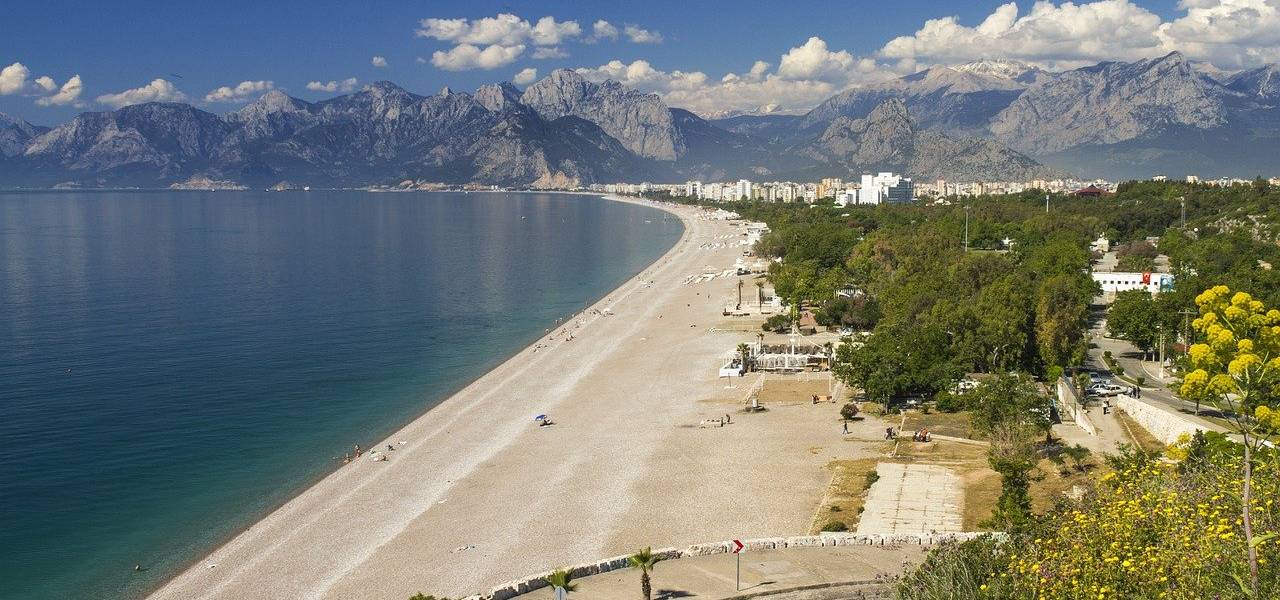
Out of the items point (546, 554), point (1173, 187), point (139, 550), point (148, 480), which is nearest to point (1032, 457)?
point (546, 554)

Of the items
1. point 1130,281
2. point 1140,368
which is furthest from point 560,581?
point 1130,281

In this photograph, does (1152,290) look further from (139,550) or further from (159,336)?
(159,336)

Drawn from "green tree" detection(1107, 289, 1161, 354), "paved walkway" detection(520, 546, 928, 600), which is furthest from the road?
"paved walkway" detection(520, 546, 928, 600)

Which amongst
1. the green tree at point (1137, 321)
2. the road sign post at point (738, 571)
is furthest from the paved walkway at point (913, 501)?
the green tree at point (1137, 321)

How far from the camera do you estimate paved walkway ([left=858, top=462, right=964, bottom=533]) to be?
2642cm

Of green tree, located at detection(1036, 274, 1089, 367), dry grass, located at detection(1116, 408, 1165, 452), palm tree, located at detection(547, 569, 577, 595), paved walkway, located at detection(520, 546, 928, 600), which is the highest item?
green tree, located at detection(1036, 274, 1089, 367)

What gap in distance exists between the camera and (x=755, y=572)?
70.3 ft

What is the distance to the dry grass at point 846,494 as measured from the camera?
27.7 m

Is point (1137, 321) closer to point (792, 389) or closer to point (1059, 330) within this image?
point (1059, 330)

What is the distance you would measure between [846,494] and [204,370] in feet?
118

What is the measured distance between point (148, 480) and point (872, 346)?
29.1 metres

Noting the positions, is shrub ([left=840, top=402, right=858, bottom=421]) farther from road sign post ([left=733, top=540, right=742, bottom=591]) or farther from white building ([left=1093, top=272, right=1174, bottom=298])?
white building ([left=1093, top=272, right=1174, bottom=298])

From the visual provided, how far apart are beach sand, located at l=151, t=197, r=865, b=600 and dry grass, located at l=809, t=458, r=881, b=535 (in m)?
0.54

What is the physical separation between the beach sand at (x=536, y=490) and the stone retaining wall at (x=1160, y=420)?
10.4 m
